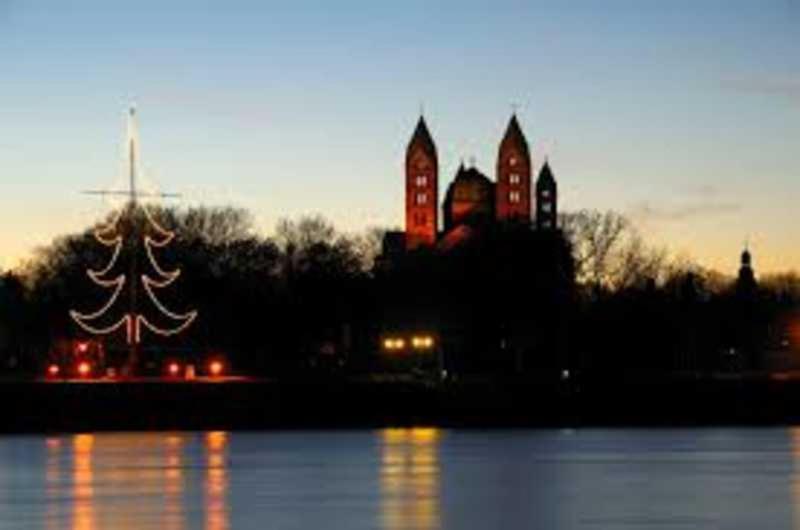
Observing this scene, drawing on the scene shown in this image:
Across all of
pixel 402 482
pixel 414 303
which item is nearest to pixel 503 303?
pixel 414 303

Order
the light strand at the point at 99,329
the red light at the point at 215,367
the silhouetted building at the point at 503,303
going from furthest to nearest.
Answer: the silhouetted building at the point at 503,303, the red light at the point at 215,367, the light strand at the point at 99,329

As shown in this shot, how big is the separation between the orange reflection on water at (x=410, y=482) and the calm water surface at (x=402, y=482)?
2.0 inches

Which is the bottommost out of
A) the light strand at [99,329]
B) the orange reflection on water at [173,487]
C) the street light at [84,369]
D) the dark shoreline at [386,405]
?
the orange reflection on water at [173,487]

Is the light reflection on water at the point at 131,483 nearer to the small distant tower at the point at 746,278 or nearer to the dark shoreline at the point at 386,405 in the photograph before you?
the dark shoreline at the point at 386,405

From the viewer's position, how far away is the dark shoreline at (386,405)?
4001 inches

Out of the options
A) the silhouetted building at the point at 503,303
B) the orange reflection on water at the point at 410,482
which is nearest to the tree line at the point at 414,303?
the silhouetted building at the point at 503,303

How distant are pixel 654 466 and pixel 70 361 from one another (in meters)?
57.1

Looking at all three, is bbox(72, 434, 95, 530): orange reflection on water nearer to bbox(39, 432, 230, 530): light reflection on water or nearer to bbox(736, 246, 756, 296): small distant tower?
bbox(39, 432, 230, 530): light reflection on water

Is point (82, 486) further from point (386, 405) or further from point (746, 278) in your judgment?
point (746, 278)

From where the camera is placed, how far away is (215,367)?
394 feet

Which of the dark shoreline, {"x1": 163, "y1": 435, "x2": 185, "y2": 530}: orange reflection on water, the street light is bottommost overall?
{"x1": 163, "y1": 435, "x2": 185, "y2": 530}: orange reflection on water

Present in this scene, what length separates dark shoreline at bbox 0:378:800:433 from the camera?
10162cm

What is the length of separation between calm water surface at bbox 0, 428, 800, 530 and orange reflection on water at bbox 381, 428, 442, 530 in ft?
0.17

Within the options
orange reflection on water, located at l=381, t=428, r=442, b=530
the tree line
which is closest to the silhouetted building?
the tree line
